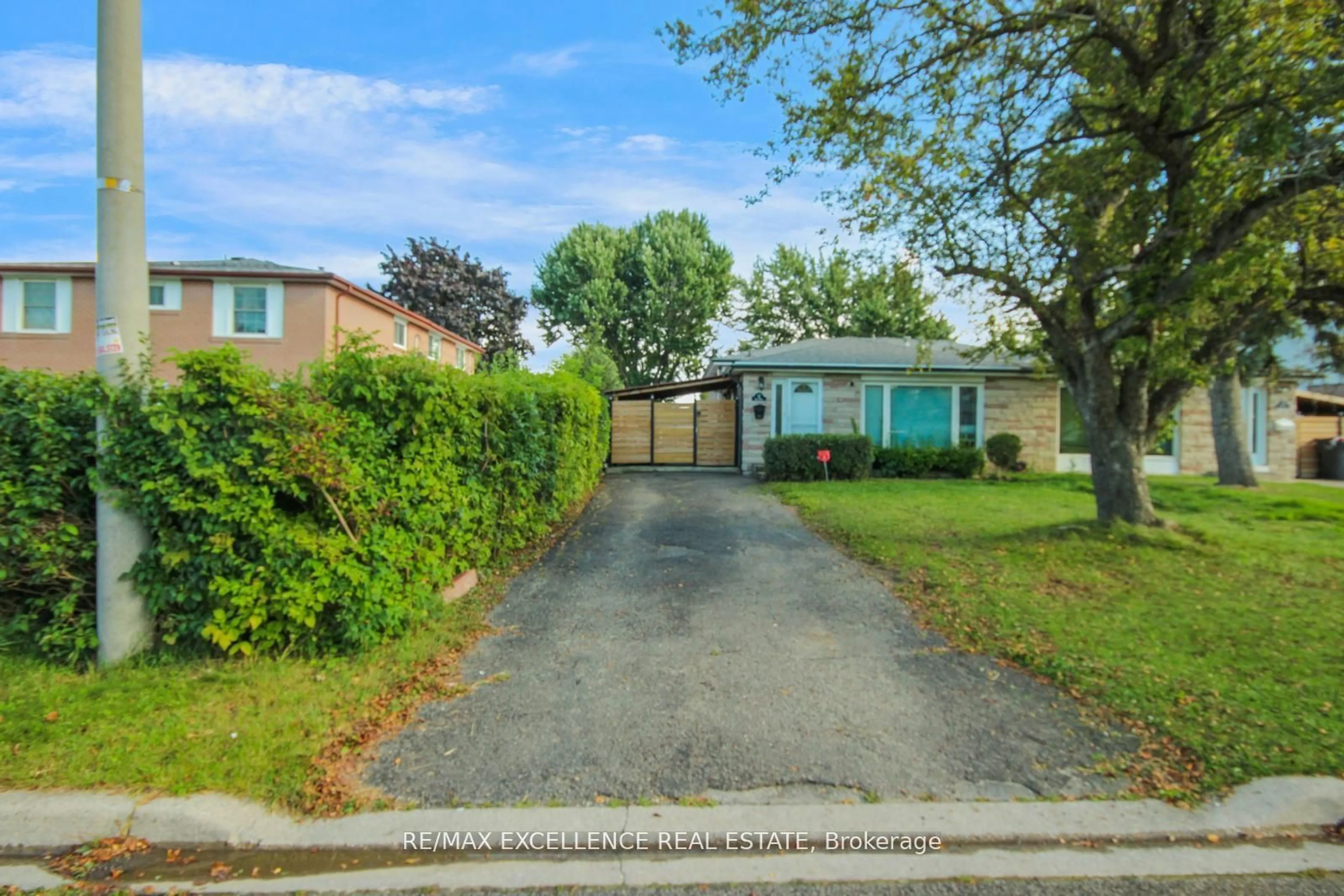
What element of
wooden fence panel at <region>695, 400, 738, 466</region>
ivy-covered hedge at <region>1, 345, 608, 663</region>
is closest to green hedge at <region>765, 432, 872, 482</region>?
wooden fence panel at <region>695, 400, 738, 466</region>

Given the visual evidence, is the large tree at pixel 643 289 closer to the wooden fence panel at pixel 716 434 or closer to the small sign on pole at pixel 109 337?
the wooden fence panel at pixel 716 434

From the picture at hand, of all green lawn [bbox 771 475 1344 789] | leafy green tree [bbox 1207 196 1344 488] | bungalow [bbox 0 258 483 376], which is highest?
bungalow [bbox 0 258 483 376]

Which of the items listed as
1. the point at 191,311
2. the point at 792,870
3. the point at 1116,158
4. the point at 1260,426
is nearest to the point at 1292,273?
the point at 1116,158

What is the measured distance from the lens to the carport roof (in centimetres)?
2095

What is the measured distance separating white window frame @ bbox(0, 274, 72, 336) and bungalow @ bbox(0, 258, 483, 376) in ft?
0.06

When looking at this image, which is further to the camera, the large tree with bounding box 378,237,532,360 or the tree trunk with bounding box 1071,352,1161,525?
the large tree with bounding box 378,237,532,360

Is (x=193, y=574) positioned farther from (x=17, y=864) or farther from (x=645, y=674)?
(x=645, y=674)

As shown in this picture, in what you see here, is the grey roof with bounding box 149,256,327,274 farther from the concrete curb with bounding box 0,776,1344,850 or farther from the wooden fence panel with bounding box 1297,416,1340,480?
the wooden fence panel with bounding box 1297,416,1340,480

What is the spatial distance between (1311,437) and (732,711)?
Answer: 79.1ft

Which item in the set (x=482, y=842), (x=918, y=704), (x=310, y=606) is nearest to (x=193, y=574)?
(x=310, y=606)

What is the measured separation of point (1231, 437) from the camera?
15656mm

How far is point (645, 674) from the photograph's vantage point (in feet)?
17.1

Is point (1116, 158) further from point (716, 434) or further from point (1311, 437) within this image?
point (1311, 437)

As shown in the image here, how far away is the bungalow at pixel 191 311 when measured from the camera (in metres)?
20.0
